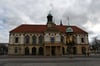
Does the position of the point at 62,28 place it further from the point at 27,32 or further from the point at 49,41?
the point at 27,32

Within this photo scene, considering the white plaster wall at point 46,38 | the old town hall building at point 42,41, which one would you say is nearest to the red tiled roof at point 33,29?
the old town hall building at point 42,41

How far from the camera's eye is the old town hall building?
6325 centimetres

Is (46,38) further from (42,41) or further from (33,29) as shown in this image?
(33,29)

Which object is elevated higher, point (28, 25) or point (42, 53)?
point (28, 25)

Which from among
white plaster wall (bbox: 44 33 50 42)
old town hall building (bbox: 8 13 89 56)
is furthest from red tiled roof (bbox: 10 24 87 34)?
white plaster wall (bbox: 44 33 50 42)

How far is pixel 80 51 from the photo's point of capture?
2621 inches

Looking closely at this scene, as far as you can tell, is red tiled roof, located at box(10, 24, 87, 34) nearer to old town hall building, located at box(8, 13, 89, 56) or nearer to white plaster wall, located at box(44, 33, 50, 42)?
A: old town hall building, located at box(8, 13, 89, 56)

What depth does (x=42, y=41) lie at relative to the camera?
65875 mm

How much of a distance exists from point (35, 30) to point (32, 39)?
373 cm

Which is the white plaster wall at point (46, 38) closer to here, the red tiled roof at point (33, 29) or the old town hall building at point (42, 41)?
the old town hall building at point (42, 41)

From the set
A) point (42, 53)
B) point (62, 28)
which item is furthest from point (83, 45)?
point (42, 53)

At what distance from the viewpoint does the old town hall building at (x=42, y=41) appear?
63.2 meters

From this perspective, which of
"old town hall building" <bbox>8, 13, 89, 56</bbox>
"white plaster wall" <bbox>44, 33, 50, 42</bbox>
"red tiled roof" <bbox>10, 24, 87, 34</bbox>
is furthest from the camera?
"red tiled roof" <bbox>10, 24, 87, 34</bbox>

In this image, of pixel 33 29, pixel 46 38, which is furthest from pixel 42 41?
pixel 33 29
